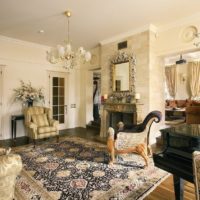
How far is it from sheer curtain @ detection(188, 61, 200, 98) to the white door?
21.8 ft

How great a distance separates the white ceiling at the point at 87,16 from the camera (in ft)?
11.0

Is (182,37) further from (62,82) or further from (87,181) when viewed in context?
(62,82)

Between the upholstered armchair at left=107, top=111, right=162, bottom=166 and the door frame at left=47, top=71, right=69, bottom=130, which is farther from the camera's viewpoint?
the door frame at left=47, top=71, right=69, bottom=130

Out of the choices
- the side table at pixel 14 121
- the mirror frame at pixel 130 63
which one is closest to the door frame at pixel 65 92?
the side table at pixel 14 121

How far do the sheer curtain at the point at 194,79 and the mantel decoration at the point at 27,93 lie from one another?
7.69 metres

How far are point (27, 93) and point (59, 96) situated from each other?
5.08 ft

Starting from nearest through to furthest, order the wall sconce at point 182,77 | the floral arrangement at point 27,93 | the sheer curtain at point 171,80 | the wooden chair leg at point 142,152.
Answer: the wooden chair leg at point 142,152
the floral arrangement at point 27,93
the wall sconce at point 182,77
the sheer curtain at point 171,80

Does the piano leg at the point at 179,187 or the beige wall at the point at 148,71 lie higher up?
the beige wall at the point at 148,71

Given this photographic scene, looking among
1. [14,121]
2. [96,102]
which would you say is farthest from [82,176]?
[96,102]

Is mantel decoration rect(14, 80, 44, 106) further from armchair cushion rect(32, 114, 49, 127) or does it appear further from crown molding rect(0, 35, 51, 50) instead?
crown molding rect(0, 35, 51, 50)

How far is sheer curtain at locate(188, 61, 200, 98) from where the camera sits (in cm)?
888

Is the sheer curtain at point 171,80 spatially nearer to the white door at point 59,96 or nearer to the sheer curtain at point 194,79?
the sheer curtain at point 194,79

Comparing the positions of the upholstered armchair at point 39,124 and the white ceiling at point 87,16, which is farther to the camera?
the upholstered armchair at point 39,124

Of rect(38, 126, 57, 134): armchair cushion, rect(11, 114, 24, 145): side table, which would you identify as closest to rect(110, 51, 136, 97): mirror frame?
rect(38, 126, 57, 134): armchair cushion
